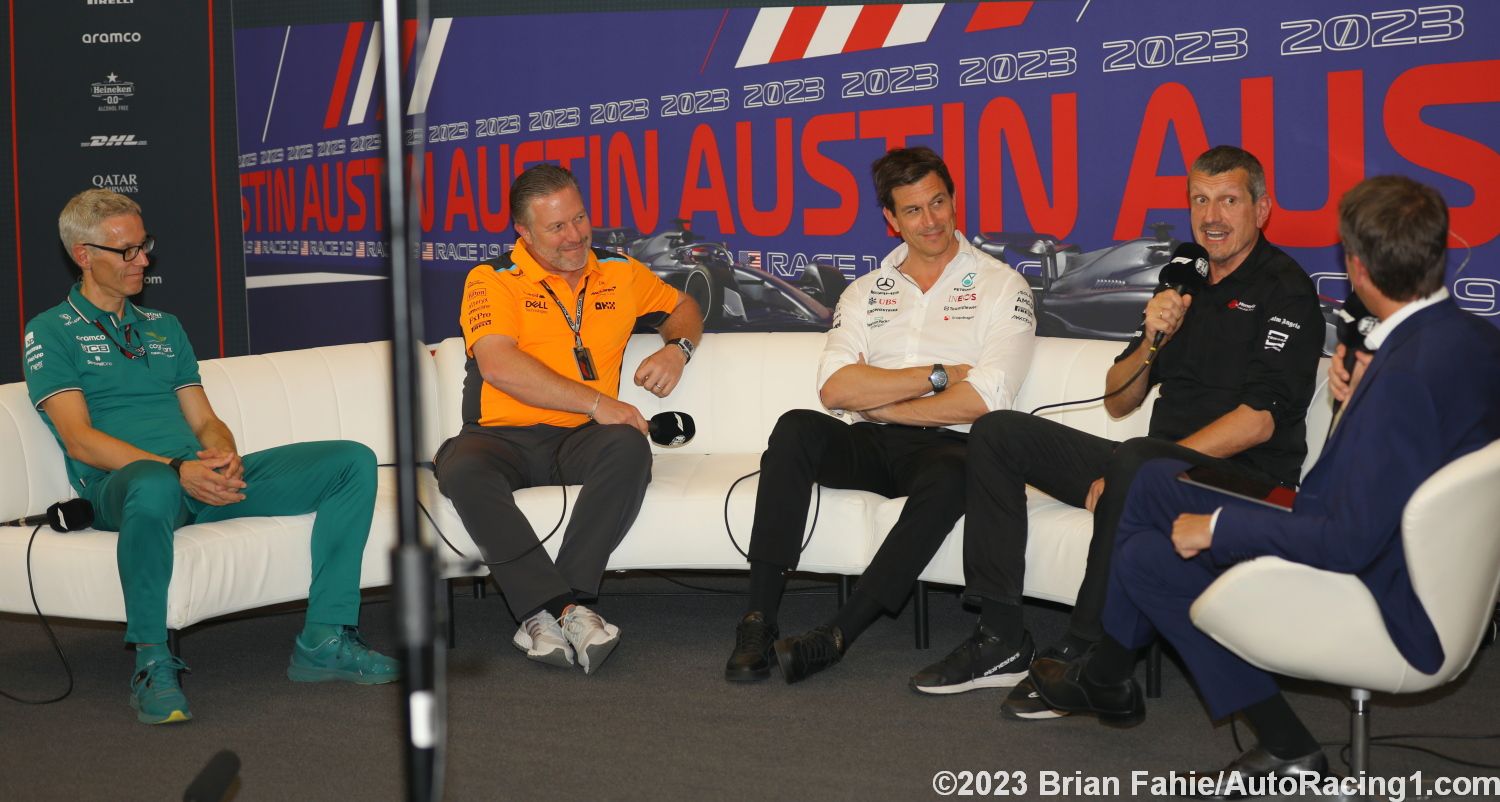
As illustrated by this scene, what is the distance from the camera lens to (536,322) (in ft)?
12.1

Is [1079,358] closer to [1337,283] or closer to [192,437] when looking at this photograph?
[1337,283]

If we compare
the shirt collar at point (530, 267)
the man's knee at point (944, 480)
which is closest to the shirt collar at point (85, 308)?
the shirt collar at point (530, 267)

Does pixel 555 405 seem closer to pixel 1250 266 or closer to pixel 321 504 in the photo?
pixel 321 504

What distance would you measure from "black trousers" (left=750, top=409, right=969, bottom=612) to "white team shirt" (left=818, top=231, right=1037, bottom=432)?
19 cm

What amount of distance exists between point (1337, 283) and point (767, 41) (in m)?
2.00

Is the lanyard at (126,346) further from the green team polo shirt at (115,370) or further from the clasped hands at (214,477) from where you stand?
the clasped hands at (214,477)

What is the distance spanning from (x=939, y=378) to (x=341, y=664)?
163 centimetres

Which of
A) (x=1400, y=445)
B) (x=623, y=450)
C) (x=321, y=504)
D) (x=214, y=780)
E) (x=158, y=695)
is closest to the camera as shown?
(x=214, y=780)

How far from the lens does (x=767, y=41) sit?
457 cm

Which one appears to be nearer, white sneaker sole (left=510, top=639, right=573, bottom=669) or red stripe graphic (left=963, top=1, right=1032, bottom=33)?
white sneaker sole (left=510, top=639, right=573, bottom=669)

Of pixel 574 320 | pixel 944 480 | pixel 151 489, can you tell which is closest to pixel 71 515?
pixel 151 489

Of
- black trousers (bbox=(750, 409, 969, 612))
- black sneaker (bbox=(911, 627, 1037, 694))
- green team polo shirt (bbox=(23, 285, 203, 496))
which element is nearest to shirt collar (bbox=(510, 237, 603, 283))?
black trousers (bbox=(750, 409, 969, 612))

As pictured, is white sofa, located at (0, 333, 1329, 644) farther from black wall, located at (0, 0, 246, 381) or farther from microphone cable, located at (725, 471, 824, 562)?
black wall, located at (0, 0, 246, 381)

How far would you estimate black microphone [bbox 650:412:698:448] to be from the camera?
365 cm
